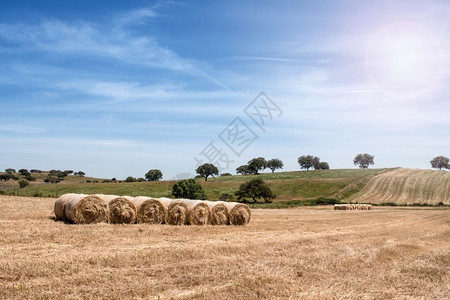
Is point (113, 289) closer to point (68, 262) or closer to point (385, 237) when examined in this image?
point (68, 262)

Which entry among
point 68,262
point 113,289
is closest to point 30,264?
point 68,262

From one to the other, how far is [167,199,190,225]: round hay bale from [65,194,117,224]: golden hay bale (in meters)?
2.71

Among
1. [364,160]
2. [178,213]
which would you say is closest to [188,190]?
[178,213]

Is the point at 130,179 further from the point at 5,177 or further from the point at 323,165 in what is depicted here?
the point at 323,165

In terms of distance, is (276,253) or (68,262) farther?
(276,253)

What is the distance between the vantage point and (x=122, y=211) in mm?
16406

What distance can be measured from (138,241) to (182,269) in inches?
147

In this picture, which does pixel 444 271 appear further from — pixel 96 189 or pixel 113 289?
pixel 96 189

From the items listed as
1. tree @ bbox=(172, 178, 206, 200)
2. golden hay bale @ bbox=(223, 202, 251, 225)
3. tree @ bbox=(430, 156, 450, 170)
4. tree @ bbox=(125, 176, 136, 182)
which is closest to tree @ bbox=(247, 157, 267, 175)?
tree @ bbox=(125, 176, 136, 182)

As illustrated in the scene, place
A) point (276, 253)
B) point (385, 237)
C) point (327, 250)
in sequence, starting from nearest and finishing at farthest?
point (276, 253) < point (327, 250) < point (385, 237)

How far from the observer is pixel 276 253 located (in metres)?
10.8

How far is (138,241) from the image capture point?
11.9 metres

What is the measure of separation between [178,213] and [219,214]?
2.13 meters

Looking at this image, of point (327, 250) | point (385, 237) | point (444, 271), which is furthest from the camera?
point (385, 237)
